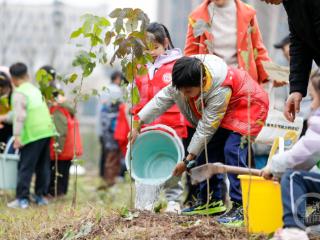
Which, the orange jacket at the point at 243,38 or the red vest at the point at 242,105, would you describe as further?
the orange jacket at the point at 243,38

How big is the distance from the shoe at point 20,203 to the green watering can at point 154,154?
203 centimetres

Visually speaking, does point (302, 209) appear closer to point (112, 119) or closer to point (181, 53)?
point (181, 53)

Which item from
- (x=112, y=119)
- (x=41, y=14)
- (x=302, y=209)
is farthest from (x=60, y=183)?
(x=41, y=14)

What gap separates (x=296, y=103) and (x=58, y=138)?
4.12 metres

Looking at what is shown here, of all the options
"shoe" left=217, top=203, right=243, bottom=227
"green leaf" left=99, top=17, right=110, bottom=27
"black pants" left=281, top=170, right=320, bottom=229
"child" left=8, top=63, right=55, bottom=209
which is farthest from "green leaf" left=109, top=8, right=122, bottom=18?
"child" left=8, top=63, right=55, bottom=209

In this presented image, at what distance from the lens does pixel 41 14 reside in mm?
21531

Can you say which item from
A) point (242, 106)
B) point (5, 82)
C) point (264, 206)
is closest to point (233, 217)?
point (264, 206)

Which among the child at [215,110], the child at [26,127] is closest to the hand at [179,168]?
the child at [215,110]

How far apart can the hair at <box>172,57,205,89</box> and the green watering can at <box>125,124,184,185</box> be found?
0.91 meters

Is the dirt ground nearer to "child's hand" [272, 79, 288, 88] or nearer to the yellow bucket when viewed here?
the yellow bucket

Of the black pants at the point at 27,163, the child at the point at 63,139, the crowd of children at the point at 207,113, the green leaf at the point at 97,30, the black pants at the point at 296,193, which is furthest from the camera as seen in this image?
the child at the point at 63,139

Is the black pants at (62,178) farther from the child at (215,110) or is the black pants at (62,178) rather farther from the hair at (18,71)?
the child at (215,110)

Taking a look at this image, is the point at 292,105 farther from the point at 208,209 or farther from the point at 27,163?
the point at 27,163

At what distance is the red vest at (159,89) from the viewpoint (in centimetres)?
589
